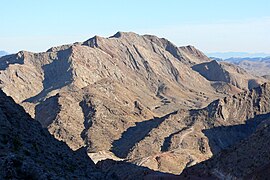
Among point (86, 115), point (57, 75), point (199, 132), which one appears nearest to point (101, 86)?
point (86, 115)

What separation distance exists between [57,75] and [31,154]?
122 m

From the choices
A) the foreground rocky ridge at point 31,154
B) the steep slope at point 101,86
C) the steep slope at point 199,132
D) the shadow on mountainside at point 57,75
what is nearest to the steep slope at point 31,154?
the foreground rocky ridge at point 31,154

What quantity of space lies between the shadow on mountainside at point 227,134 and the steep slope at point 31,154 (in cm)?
6230

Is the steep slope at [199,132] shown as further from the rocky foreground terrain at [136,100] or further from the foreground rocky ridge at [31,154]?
the foreground rocky ridge at [31,154]

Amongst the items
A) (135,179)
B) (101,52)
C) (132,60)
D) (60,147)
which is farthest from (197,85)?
(60,147)

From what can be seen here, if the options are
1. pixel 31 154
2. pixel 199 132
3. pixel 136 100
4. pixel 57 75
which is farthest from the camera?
pixel 57 75

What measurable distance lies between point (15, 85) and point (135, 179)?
311 feet

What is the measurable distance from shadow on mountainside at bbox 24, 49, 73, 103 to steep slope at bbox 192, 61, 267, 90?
180 ft

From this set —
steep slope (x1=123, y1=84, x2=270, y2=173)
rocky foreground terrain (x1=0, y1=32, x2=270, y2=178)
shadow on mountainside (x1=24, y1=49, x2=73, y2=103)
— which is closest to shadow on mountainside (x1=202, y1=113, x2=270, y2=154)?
steep slope (x1=123, y1=84, x2=270, y2=173)

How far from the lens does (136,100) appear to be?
12100 centimetres

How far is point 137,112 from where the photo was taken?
103875 millimetres

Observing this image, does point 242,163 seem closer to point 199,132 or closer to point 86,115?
point 199,132

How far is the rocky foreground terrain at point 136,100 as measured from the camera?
79188mm

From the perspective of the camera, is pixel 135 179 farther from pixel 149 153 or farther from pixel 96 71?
pixel 96 71
